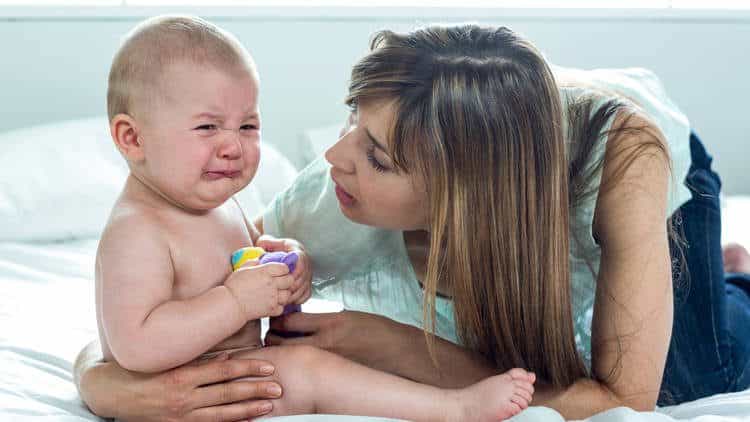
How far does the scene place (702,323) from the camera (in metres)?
1.40

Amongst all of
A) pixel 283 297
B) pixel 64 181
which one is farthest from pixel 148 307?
pixel 64 181

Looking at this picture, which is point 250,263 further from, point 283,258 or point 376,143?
point 376,143

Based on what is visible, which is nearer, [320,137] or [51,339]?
[51,339]

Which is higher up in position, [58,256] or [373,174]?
[373,174]

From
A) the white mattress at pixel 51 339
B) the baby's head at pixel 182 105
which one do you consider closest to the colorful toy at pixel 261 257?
the baby's head at pixel 182 105


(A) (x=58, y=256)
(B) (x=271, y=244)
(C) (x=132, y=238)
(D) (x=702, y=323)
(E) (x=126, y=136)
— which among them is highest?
(E) (x=126, y=136)

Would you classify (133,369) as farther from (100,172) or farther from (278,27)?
(278,27)

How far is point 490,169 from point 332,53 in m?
1.65

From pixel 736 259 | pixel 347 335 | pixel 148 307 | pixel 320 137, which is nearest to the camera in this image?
pixel 148 307

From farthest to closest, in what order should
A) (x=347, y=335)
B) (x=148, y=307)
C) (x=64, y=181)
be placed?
(x=64, y=181), (x=347, y=335), (x=148, y=307)

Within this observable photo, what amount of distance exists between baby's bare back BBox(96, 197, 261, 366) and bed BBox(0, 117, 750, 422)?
14 centimetres

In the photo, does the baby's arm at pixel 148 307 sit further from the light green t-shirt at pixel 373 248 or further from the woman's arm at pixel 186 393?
the light green t-shirt at pixel 373 248

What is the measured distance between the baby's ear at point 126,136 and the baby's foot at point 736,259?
1194 mm

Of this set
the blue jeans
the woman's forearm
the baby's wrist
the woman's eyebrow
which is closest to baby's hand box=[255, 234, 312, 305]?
the baby's wrist
